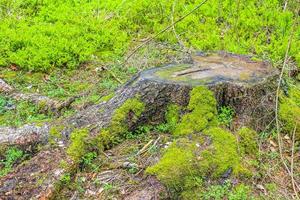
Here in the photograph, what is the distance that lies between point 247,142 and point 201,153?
550 mm

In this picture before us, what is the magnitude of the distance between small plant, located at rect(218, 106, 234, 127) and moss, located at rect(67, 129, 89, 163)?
1.20 m

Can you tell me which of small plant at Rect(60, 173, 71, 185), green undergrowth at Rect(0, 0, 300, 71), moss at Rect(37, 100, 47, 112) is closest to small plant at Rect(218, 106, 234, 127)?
small plant at Rect(60, 173, 71, 185)

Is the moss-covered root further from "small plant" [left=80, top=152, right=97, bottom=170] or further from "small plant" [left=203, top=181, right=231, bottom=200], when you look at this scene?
"small plant" [left=80, top=152, right=97, bottom=170]

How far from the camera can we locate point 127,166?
3734mm

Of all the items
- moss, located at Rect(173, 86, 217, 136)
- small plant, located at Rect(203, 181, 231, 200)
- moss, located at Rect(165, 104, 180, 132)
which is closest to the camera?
small plant, located at Rect(203, 181, 231, 200)

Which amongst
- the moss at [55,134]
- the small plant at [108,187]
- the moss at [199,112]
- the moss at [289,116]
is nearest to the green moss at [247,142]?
the moss at [199,112]

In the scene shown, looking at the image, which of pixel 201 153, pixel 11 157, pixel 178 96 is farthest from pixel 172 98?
pixel 11 157

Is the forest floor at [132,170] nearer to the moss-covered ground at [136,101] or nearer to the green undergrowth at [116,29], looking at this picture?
the moss-covered ground at [136,101]

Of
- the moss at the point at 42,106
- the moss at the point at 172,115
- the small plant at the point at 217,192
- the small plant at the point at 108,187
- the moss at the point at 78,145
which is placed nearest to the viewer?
the small plant at the point at 217,192

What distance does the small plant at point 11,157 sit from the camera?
3876mm

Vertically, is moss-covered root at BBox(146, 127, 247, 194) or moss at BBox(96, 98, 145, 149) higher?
moss at BBox(96, 98, 145, 149)

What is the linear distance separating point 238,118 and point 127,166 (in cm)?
114

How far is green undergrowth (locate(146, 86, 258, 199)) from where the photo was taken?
345cm

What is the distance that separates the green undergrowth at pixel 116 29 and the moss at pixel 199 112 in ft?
7.93
